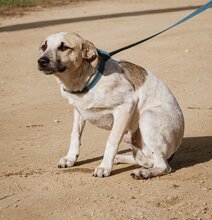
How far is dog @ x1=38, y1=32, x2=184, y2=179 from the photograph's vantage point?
630cm

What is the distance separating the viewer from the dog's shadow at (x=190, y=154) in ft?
22.4

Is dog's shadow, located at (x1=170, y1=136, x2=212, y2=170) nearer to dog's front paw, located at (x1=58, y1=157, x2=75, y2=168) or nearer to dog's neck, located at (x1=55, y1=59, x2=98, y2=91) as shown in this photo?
dog's front paw, located at (x1=58, y1=157, x2=75, y2=168)

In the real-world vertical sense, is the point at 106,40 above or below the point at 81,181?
below

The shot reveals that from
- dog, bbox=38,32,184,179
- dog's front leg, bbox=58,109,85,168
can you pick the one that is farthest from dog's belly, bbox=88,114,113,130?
dog's front leg, bbox=58,109,85,168

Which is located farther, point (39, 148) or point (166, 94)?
point (39, 148)

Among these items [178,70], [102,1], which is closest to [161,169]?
[178,70]

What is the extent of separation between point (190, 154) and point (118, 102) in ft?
4.27

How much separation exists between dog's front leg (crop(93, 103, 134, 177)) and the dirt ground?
130 mm

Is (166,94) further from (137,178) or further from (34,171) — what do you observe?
(34,171)

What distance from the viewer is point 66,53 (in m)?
6.29

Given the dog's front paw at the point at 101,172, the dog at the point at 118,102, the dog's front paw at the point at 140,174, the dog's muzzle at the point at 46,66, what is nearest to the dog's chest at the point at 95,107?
the dog at the point at 118,102

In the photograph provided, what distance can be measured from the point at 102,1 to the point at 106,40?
986cm

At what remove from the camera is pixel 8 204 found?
18.4 feet

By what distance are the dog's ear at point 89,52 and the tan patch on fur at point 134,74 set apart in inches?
17.6
